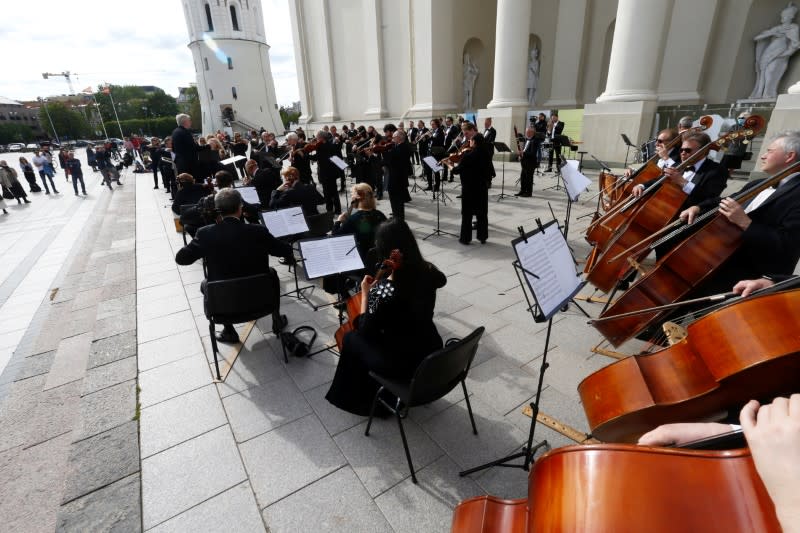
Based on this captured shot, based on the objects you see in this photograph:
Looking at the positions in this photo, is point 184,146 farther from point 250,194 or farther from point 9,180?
point 9,180

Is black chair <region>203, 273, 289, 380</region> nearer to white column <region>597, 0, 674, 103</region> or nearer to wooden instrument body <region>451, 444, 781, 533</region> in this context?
wooden instrument body <region>451, 444, 781, 533</region>

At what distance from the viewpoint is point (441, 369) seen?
88.7 inches

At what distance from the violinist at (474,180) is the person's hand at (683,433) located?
17.1 feet

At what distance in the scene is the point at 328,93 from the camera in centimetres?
2355

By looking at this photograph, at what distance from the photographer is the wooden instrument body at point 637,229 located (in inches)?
151

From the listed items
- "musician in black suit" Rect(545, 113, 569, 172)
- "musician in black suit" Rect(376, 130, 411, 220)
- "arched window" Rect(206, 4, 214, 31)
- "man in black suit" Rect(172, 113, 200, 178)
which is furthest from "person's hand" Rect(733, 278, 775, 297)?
"arched window" Rect(206, 4, 214, 31)

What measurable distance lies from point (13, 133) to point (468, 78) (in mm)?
75905

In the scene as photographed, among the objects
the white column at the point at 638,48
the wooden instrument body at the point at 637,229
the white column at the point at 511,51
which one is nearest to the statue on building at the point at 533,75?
the white column at the point at 511,51

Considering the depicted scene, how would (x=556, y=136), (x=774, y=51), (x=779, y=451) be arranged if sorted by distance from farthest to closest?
(x=774, y=51) → (x=556, y=136) → (x=779, y=451)

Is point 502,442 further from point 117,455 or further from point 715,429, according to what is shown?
point 117,455

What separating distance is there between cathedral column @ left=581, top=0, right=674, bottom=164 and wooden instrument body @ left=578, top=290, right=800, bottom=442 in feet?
35.5

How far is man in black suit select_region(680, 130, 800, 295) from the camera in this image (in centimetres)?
264

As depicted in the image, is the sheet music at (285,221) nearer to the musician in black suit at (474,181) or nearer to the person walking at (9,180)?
the musician in black suit at (474,181)

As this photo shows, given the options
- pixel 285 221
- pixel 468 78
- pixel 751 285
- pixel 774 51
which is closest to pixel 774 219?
pixel 751 285
